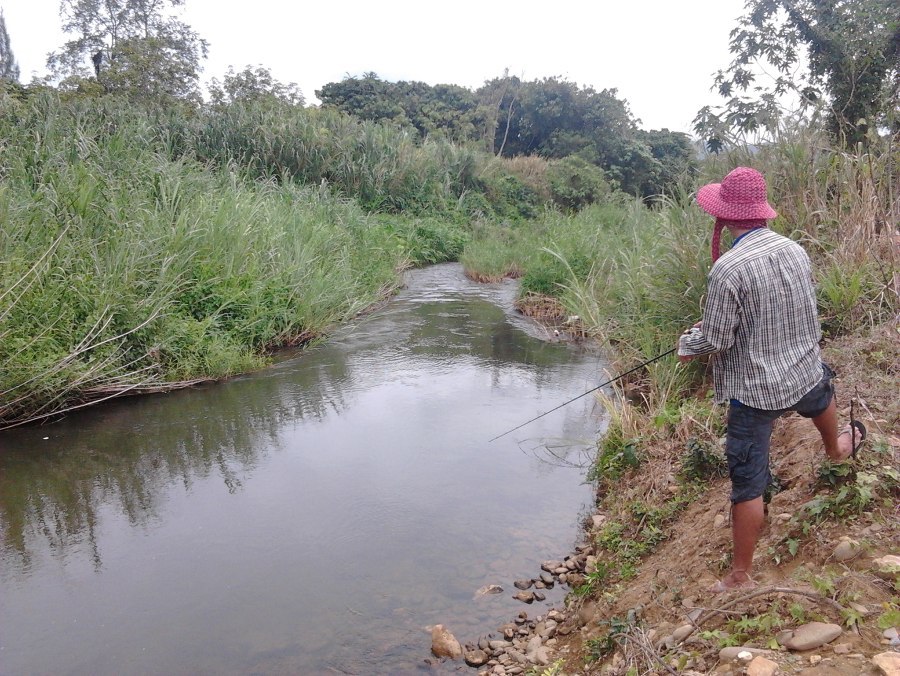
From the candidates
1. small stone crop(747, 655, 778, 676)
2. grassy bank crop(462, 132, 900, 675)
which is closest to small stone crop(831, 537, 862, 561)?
grassy bank crop(462, 132, 900, 675)

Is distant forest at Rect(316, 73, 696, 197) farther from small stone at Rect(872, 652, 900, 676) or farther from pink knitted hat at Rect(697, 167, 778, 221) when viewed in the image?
small stone at Rect(872, 652, 900, 676)

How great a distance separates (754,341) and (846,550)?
0.80 metres

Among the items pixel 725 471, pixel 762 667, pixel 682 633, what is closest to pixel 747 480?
pixel 682 633

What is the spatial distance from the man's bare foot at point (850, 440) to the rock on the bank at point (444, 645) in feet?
6.05

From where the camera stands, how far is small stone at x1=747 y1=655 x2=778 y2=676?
1.99m

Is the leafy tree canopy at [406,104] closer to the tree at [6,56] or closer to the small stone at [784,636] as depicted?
the tree at [6,56]

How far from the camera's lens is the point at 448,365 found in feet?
25.9

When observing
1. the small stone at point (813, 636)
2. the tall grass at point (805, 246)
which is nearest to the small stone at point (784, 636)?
the small stone at point (813, 636)

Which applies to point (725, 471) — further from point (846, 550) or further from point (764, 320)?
point (764, 320)

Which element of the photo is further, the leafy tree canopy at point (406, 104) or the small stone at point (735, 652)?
the leafy tree canopy at point (406, 104)

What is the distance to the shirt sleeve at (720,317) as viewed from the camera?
8.39 feet

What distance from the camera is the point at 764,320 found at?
8.41 feet

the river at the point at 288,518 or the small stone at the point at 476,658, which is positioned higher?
the river at the point at 288,518

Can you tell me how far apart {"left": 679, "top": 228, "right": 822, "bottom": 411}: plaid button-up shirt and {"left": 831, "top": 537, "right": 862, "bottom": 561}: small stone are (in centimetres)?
52
